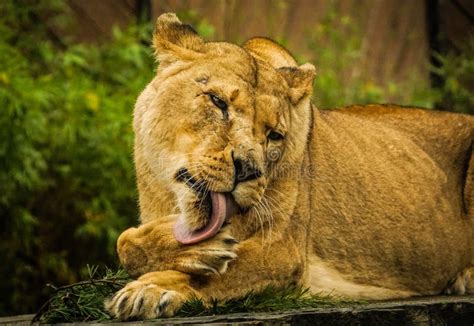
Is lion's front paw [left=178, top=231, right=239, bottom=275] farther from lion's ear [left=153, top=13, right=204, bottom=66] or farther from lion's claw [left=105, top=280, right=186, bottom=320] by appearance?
lion's ear [left=153, top=13, right=204, bottom=66]

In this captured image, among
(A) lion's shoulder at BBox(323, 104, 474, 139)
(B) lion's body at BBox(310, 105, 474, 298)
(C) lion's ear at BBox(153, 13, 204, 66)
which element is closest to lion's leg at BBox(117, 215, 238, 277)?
(C) lion's ear at BBox(153, 13, 204, 66)

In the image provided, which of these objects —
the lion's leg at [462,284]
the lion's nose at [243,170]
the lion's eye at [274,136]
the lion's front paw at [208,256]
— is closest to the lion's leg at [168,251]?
the lion's front paw at [208,256]

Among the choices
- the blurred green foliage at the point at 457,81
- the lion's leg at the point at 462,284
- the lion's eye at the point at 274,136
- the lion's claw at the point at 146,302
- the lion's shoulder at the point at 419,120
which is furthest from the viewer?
the blurred green foliage at the point at 457,81

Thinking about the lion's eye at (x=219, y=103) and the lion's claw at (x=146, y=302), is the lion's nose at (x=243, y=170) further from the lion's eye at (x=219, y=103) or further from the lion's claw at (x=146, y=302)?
the lion's claw at (x=146, y=302)

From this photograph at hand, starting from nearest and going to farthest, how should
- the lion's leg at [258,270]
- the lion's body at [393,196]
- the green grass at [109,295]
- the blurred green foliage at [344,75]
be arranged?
the green grass at [109,295], the lion's leg at [258,270], the lion's body at [393,196], the blurred green foliage at [344,75]

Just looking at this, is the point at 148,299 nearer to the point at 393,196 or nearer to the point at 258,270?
the point at 258,270

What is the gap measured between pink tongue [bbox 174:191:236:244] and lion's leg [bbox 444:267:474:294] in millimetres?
1916

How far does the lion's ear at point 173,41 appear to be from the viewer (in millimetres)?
4707

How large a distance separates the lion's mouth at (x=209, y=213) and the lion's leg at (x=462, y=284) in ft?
6.20

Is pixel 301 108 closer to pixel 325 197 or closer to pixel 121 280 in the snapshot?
pixel 325 197

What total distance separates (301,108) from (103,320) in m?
1.34

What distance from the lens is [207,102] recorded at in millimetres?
4305

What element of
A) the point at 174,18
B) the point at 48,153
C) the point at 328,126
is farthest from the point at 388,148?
the point at 48,153

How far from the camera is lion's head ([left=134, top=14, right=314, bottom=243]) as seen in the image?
13.5ft
